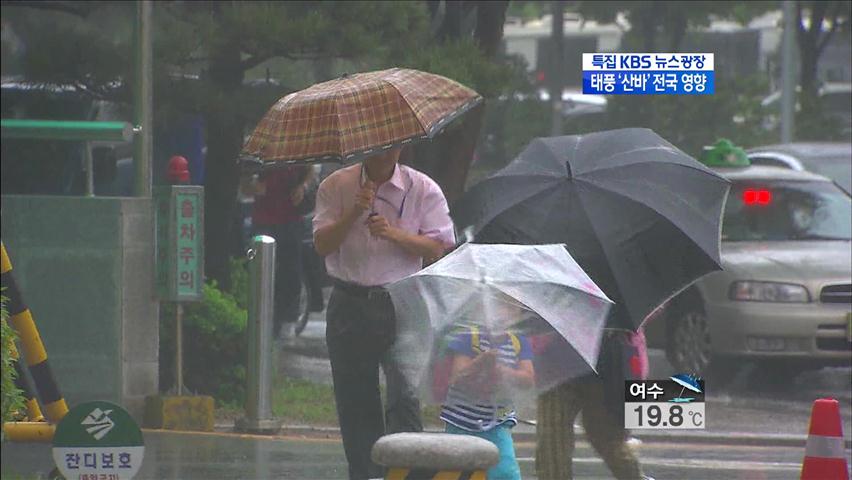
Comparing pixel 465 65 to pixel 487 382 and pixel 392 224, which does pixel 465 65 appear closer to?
pixel 392 224

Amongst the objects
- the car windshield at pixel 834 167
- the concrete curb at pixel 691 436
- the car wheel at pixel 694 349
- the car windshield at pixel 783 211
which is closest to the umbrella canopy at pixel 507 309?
the concrete curb at pixel 691 436

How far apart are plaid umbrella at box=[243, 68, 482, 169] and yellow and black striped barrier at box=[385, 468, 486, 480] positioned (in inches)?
82.5

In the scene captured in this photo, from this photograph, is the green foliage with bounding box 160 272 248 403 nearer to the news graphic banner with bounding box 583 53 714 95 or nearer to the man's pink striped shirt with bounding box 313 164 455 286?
the news graphic banner with bounding box 583 53 714 95

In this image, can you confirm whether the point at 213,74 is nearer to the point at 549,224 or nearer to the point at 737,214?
the point at 737,214

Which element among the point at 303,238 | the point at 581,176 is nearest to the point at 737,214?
the point at 303,238

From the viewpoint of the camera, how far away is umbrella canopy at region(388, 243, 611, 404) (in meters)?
6.50

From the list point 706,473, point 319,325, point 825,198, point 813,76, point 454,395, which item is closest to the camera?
point 454,395

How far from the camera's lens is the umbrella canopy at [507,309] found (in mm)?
6504

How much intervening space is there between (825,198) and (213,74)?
16.3ft

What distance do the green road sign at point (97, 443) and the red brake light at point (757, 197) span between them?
349 inches

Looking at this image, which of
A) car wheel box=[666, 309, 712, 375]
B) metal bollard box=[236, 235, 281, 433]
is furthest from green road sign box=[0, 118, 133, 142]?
car wheel box=[666, 309, 712, 375]

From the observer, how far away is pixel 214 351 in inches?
468

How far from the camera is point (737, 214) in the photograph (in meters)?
14.8

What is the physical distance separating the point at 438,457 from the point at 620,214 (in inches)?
84.4
